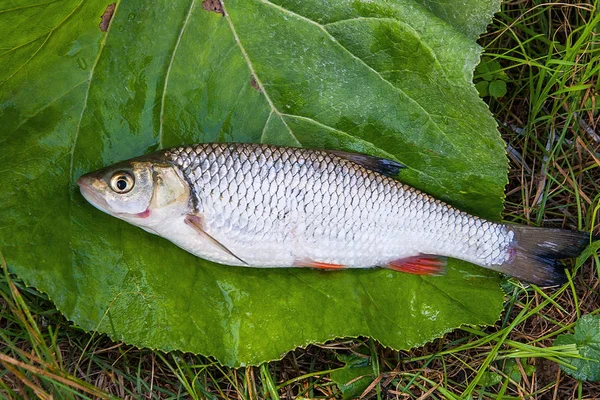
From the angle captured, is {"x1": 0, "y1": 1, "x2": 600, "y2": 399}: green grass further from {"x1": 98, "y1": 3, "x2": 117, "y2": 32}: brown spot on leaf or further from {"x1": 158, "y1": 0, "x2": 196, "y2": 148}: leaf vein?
{"x1": 98, "y1": 3, "x2": 117, "y2": 32}: brown spot on leaf

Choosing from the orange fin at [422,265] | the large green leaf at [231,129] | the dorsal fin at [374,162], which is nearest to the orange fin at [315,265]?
the large green leaf at [231,129]

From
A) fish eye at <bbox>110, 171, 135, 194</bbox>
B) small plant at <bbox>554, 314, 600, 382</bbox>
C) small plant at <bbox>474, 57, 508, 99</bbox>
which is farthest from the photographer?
small plant at <bbox>474, 57, 508, 99</bbox>

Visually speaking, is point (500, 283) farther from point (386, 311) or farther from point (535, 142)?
point (535, 142)

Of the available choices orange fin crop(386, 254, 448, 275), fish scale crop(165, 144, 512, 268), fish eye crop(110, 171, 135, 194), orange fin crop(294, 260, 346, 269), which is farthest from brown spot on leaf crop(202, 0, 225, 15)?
orange fin crop(386, 254, 448, 275)

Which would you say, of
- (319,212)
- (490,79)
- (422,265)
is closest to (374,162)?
(319,212)

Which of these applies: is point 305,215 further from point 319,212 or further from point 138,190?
point 138,190

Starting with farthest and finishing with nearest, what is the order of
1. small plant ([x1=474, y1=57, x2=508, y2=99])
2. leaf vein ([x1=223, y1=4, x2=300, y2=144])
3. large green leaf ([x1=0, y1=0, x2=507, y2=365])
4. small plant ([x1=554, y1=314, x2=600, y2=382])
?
small plant ([x1=474, y1=57, x2=508, y2=99]) → small plant ([x1=554, y1=314, x2=600, y2=382]) → leaf vein ([x1=223, y1=4, x2=300, y2=144]) → large green leaf ([x1=0, y1=0, x2=507, y2=365])

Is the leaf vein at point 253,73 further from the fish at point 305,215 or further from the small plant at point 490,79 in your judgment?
the small plant at point 490,79

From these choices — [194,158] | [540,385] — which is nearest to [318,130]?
[194,158]
